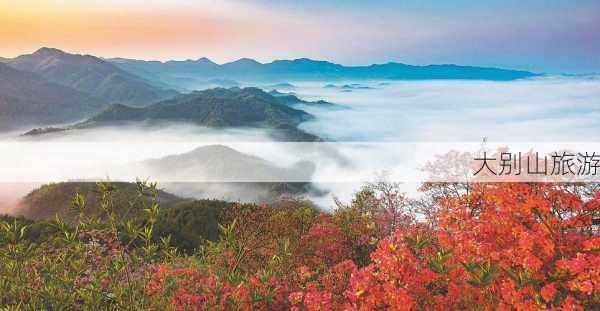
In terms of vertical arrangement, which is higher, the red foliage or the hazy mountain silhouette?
the red foliage

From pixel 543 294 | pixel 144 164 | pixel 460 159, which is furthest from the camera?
pixel 144 164

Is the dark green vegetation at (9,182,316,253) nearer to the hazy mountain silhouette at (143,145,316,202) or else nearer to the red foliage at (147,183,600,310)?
the red foliage at (147,183,600,310)

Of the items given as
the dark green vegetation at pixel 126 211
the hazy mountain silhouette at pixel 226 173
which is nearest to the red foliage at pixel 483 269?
the dark green vegetation at pixel 126 211

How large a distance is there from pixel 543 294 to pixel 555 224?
60.7 inches

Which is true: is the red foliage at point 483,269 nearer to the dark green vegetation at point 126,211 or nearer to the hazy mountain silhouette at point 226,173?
the dark green vegetation at point 126,211

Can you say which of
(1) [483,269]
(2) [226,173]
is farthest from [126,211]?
(2) [226,173]

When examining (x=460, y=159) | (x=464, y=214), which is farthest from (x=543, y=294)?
(x=460, y=159)

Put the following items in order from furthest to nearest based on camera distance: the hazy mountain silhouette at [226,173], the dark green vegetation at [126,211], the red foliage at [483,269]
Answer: the hazy mountain silhouette at [226,173] → the dark green vegetation at [126,211] → the red foliage at [483,269]

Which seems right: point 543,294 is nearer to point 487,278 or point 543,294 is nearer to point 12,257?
point 487,278

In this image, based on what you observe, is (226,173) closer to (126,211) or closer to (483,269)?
(126,211)

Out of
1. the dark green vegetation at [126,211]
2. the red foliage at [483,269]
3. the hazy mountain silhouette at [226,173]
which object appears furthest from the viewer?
the hazy mountain silhouette at [226,173]

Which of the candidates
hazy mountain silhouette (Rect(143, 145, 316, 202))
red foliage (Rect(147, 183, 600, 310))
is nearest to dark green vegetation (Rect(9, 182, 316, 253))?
red foliage (Rect(147, 183, 600, 310))

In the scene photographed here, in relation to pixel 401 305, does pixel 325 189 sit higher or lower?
lower

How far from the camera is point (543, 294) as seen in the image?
19.5 ft
